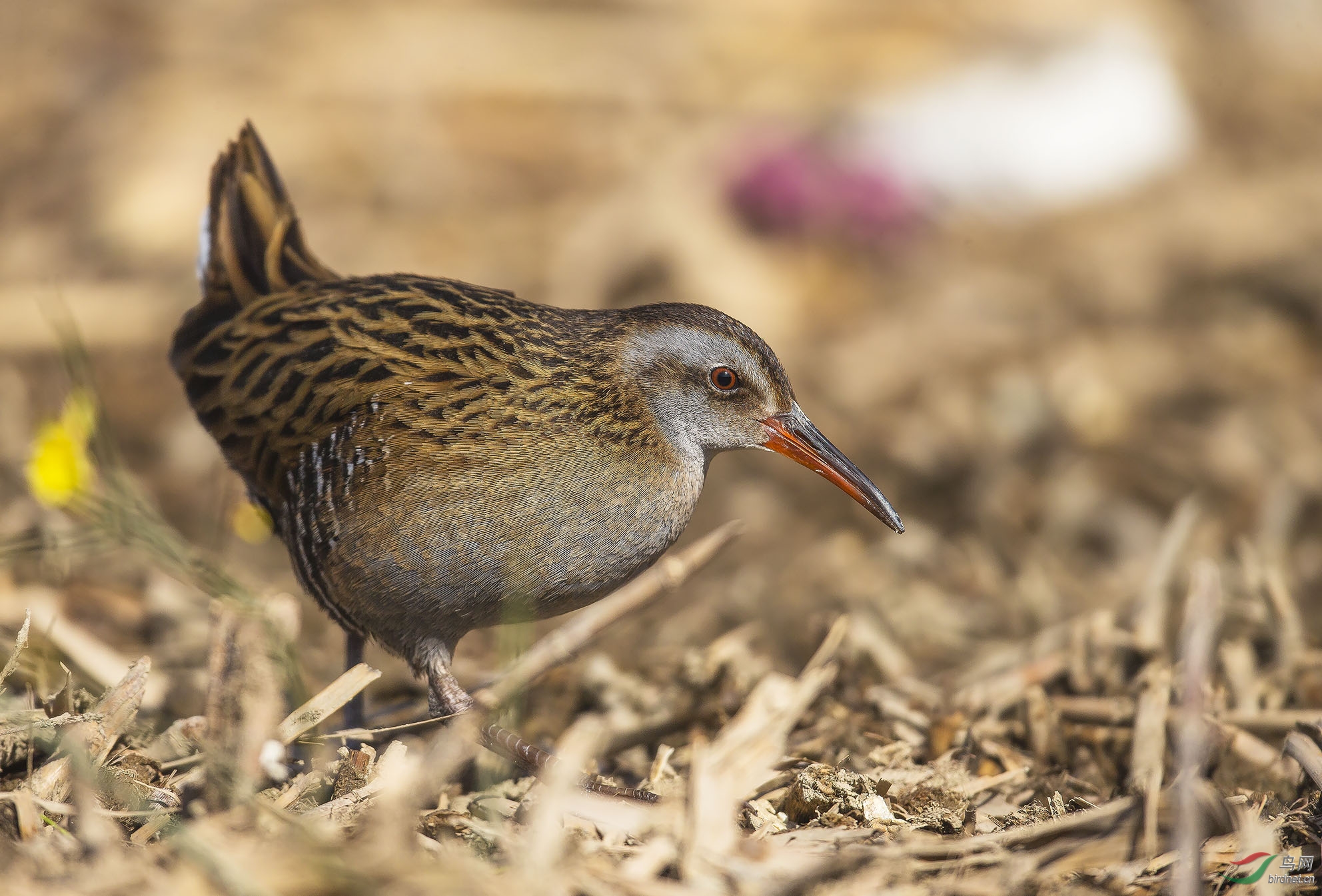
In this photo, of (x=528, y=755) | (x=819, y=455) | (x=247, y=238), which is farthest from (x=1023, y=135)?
(x=528, y=755)

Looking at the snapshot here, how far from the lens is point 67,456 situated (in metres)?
3.92

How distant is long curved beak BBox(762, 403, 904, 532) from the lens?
383 cm

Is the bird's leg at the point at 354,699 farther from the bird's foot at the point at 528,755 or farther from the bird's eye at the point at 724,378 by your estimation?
the bird's eye at the point at 724,378

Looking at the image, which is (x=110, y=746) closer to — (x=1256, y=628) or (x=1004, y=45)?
(x=1256, y=628)

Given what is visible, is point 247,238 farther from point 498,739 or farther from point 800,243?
point 800,243

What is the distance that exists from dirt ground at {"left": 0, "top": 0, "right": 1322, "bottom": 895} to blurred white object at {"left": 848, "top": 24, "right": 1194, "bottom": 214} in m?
0.23

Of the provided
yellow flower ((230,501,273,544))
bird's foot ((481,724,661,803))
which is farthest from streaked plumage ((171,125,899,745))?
yellow flower ((230,501,273,544))

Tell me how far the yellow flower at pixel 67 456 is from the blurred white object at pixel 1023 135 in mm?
6095

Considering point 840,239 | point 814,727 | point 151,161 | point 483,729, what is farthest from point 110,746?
point 840,239

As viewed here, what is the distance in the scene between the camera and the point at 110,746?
3.22 m

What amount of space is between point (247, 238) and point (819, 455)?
81.3 inches

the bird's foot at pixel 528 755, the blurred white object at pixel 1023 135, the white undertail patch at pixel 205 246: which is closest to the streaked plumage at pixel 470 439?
the bird's foot at pixel 528 755

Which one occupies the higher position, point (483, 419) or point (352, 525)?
point (483, 419)

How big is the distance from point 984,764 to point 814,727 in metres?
0.49
